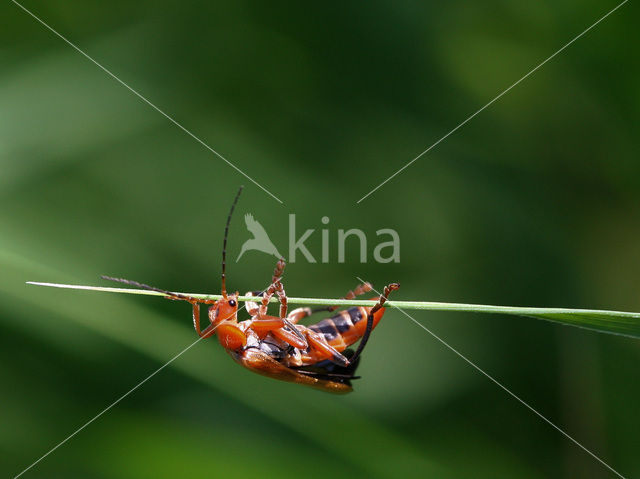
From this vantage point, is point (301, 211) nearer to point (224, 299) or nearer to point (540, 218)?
point (224, 299)

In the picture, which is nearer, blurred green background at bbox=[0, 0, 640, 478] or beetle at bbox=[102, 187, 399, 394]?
beetle at bbox=[102, 187, 399, 394]

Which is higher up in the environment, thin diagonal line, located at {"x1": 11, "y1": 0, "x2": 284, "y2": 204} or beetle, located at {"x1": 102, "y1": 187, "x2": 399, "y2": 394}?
thin diagonal line, located at {"x1": 11, "y1": 0, "x2": 284, "y2": 204}

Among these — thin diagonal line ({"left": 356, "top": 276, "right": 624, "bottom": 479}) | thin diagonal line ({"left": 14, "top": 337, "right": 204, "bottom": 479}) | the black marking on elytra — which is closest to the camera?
the black marking on elytra

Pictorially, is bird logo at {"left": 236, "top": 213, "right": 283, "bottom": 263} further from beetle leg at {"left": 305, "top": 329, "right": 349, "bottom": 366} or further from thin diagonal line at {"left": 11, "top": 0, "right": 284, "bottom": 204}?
beetle leg at {"left": 305, "top": 329, "right": 349, "bottom": 366}

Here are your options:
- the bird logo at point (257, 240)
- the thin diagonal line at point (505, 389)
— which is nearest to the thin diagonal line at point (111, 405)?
the bird logo at point (257, 240)

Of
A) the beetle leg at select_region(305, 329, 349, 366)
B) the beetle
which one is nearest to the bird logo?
the beetle

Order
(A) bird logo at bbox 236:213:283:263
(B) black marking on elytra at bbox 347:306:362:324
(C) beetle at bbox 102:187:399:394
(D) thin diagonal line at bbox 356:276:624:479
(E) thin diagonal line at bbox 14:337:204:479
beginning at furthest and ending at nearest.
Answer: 1. (A) bird logo at bbox 236:213:283:263
2. (D) thin diagonal line at bbox 356:276:624:479
3. (E) thin diagonal line at bbox 14:337:204:479
4. (B) black marking on elytra at bbox 347:306:362:324
5. (C) beetle at bbox 102:187:399:394

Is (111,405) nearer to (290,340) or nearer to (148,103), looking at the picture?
(290,340)
